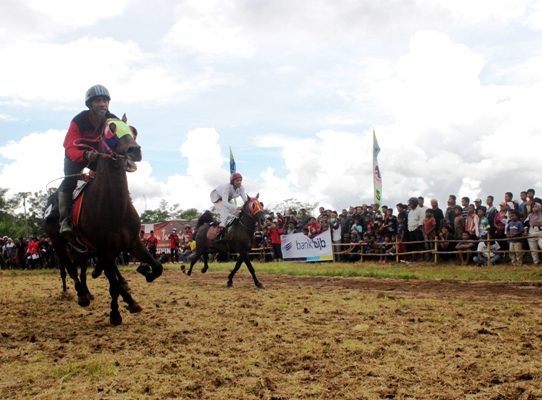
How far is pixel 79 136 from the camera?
846 centimetres

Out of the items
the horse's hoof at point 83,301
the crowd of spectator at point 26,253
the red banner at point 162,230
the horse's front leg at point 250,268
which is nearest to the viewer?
the horse's hoof at point 83,301

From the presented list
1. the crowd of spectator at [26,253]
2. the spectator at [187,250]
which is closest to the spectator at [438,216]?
the spectator at [187,250]

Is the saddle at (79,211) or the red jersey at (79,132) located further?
the red jersey at (79,132)

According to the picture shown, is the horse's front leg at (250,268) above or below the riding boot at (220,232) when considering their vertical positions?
below

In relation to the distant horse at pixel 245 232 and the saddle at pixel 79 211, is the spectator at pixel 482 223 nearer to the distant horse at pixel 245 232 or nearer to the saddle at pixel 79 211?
the distant horse at pixel 245 232

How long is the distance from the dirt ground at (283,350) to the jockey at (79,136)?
177 centimetres

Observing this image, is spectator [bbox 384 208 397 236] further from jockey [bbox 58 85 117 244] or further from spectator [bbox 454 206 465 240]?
jockey [bbox 58 85 117 244]

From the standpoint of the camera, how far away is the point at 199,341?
610 centimetres

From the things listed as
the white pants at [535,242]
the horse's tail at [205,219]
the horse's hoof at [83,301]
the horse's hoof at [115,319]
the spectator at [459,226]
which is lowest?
the horse's hoof at [115,319]

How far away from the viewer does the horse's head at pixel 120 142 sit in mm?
7215

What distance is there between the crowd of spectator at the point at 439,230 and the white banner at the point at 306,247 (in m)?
0.31

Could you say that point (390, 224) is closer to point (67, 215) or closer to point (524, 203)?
point (524, 203)

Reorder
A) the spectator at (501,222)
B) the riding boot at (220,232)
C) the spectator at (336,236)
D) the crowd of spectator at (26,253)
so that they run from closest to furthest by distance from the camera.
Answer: the riding boot at (220,232)
the spectator at (501,222)
the spectator at (336,236)
the crowd of spectator at (26,253)

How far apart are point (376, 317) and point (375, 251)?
14673 millimetres
